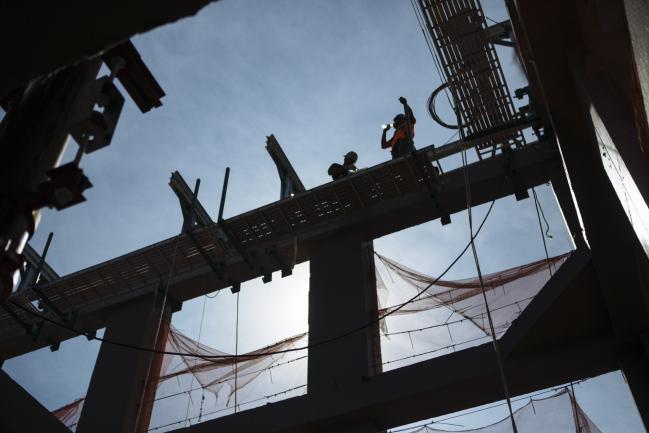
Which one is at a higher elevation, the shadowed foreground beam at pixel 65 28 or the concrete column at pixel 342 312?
the concrete column at pixel 342 312

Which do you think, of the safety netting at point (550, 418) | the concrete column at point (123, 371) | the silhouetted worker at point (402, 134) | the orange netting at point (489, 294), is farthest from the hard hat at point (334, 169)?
the safety netting at point (550, 418)

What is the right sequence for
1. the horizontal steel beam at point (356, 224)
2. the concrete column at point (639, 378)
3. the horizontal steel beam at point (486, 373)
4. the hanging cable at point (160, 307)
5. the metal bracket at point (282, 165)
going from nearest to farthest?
the concrete column at point (639, 378)
the horizontal steel beam at point (486, 373)
the horizontal steel beam at point (356, 224)
the hanging cable at point (160, 307)
the metal bracket at point (282, 165)

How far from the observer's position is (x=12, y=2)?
2.28 metres

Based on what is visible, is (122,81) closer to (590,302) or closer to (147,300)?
(590,302)

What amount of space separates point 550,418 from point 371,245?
16.6 feet

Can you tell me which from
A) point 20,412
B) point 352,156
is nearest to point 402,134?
point 352,156

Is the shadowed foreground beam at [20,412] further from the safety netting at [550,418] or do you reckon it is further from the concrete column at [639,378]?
the concrete column at [639,378]

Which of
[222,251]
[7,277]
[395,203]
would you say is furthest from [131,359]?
[7,277]

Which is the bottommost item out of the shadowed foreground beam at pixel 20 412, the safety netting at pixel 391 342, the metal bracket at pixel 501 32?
the shadowed foreground beam at pixel 20 412

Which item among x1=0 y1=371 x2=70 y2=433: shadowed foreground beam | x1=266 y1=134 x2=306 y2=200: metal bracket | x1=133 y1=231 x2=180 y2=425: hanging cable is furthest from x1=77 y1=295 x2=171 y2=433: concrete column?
x1=0 y1=371 x2=70 y2=433: shadowed foreground beam

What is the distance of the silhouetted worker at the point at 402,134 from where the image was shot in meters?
13.6

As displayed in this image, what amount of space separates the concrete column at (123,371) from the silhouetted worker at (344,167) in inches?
183

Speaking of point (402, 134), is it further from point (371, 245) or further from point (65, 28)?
point (65, 28)

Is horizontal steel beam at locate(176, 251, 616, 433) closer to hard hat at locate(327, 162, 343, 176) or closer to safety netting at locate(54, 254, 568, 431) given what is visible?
safety netting at locate(54, 254, 568, 431)
